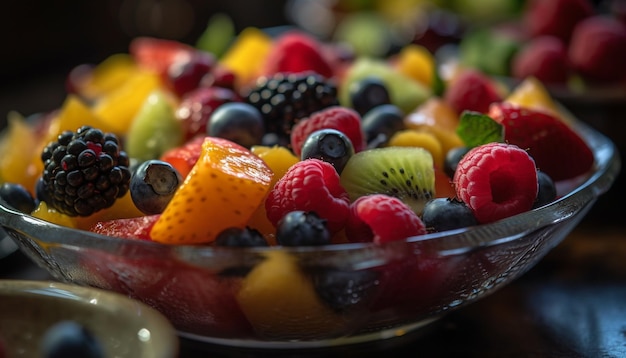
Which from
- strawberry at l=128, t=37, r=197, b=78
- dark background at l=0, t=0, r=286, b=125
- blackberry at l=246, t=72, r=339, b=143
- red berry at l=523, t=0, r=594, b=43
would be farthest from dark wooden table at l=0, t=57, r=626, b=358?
dark background at l=0, t=0, r=286, b=125

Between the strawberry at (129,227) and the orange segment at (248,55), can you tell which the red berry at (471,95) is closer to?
the orange segment at (248,55)

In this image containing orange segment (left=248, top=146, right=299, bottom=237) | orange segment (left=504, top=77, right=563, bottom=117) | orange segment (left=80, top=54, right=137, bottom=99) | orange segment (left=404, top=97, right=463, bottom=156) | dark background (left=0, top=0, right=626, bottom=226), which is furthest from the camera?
dark background (left=0, top=0, right=626, bottom=226)

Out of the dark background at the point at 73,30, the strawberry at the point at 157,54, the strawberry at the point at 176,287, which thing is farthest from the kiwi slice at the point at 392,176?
the dark background at the point at 73,30

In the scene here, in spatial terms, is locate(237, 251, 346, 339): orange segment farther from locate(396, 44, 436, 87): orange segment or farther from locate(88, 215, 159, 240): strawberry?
locate(396, 44, 436, 87): orange segment

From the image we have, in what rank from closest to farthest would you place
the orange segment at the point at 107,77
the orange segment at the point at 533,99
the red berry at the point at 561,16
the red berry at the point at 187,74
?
the orange segment at the point at 533,99 < the red berry at the point at 187,74 < the orange segment at the point at 107,77 < the red berry at the point at 561,16

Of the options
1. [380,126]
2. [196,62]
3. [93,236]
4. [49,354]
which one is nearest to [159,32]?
[196,62]
